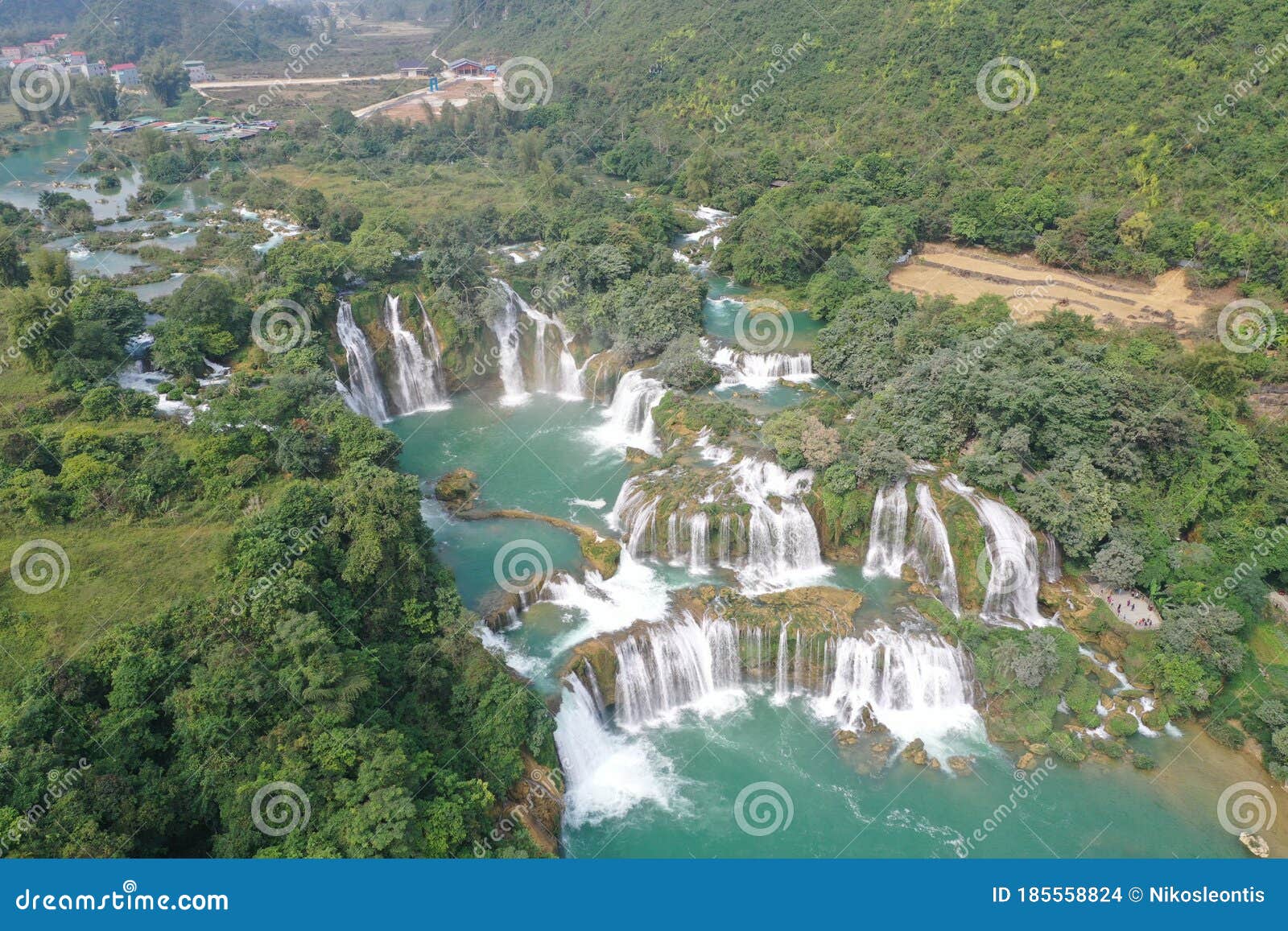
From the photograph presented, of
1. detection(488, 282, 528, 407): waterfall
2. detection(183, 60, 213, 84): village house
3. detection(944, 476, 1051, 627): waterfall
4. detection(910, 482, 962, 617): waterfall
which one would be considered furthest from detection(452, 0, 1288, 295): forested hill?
detection(183, 60, 213, 84): village house

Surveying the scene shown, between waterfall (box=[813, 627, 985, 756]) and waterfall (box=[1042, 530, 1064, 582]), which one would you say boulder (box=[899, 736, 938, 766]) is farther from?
waterfall (box=[1042, 530, 1064, 582])

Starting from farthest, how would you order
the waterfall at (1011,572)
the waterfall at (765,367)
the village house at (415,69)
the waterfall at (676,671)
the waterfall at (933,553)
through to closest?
the village house at (415,69) → the waterfall at (765,367) → the waterfall at (933,553) → the waterfall at (1011,572) → the waterfall at (676,671)

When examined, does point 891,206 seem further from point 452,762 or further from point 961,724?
point 452,762

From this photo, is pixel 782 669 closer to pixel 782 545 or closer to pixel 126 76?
pixel 782 545

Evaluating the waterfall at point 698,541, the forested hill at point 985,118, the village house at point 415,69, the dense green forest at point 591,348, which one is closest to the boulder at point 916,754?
the dense green forest at point 591,348

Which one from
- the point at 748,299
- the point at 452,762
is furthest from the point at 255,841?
the point at 748,299

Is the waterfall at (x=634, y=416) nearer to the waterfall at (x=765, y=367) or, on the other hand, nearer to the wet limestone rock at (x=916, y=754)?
the waterfall at (x=765, y=367)
